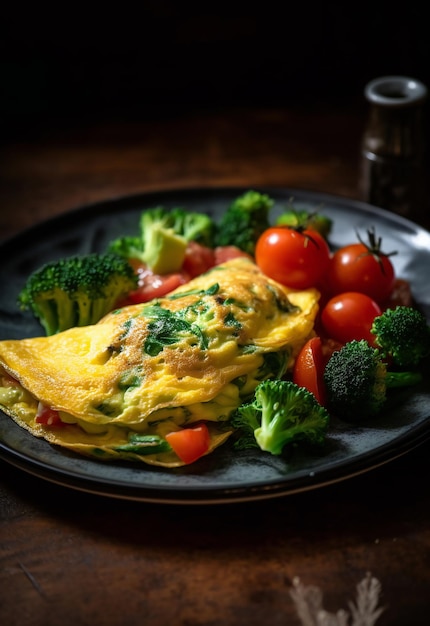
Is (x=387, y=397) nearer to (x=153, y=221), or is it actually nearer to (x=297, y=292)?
(x=297, y=292)

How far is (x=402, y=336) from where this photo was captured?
3658mm

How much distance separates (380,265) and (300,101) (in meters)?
3.40

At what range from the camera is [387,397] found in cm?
360

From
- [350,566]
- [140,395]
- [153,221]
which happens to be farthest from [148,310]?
[350,566]

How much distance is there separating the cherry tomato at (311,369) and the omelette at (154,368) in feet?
0.20

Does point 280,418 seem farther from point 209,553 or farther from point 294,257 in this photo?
point 294,257

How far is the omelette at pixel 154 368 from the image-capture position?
10.7 feet

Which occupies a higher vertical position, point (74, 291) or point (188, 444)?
point (74, 291)

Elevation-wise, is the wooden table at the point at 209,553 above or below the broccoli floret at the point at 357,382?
below

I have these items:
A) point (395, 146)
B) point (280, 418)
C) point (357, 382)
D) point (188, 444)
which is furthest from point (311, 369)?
point (395, 146)

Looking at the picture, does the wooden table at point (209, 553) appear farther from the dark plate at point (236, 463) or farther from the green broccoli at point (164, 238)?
the green broccoli at point (164, 238)

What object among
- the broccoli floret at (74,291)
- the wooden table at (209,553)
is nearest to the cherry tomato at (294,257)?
the broccoli floret at (74,291)

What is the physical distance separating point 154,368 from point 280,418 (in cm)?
59

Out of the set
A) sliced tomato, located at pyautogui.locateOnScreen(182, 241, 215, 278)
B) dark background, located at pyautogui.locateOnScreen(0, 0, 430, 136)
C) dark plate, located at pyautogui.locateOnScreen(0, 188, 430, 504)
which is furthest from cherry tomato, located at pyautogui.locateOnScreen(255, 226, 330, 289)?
dark background, located at pyautogui.locateOnScreen(0, 0, 430, 136)
